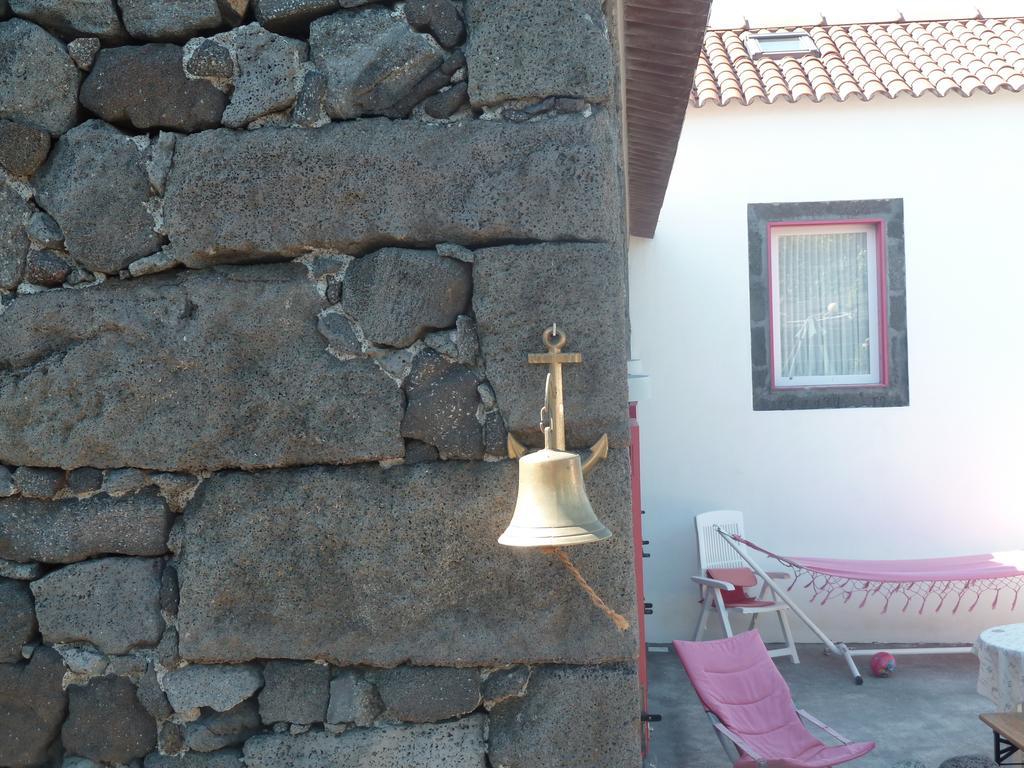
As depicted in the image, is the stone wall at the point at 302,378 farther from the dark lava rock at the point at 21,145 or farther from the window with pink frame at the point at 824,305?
the window with pink frame at the point at 824,305

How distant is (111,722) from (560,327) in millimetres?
1207

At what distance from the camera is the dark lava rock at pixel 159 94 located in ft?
6.61

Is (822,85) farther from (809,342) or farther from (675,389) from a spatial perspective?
(675,389)

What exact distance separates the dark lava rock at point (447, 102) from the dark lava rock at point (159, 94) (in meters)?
0.43

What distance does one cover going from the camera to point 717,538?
22.4 ft

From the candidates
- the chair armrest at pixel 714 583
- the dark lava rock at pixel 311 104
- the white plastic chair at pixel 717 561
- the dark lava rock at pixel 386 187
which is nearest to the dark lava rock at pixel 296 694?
the dark lava rock at pixel 386 187

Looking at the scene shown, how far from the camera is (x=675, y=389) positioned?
706 centimetres

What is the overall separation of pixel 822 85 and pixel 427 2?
5.85 m

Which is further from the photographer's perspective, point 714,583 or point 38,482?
point 714,583

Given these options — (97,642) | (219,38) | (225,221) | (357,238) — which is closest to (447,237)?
(357,238)

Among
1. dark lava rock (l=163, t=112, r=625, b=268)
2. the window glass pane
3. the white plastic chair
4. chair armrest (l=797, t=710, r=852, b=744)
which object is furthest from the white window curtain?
dark lava rock (l=163, t=112, r=625, b=268)

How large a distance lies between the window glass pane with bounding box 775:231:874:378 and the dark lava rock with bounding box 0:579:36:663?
19.5 feet

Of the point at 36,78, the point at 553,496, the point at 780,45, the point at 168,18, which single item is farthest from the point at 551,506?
the point at 780,45

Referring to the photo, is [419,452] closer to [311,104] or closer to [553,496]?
[553,496]
